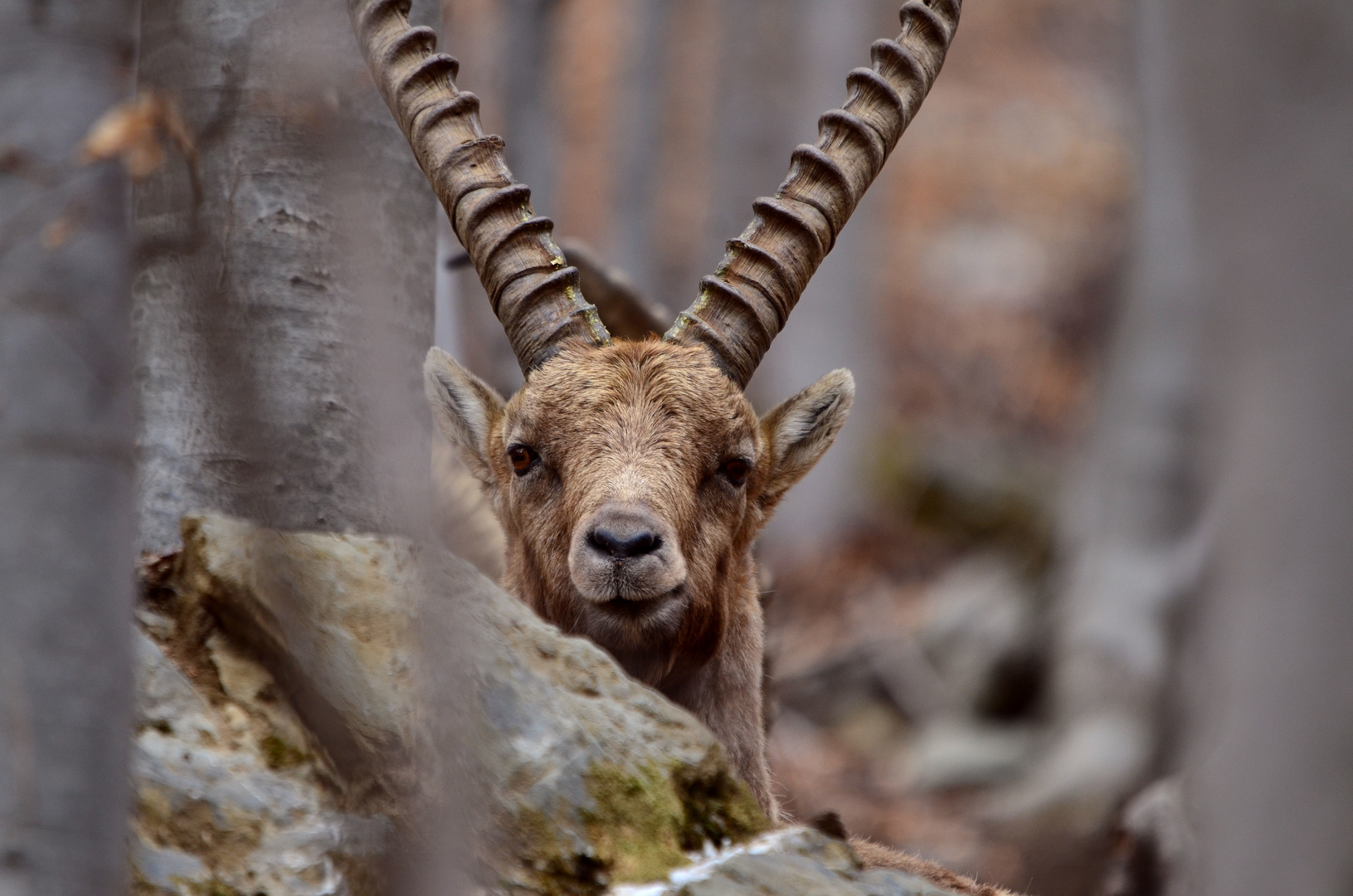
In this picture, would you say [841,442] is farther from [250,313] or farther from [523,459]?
[250,313]

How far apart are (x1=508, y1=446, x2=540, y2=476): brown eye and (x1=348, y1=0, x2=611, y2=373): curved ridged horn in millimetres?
403

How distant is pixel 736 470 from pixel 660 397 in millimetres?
459

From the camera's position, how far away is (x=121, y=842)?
2570mm

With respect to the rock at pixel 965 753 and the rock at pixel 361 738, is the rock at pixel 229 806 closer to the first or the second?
the rock at pixel 361 738

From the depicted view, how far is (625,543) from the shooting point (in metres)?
4.82

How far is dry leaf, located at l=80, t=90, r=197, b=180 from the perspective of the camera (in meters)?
2.45

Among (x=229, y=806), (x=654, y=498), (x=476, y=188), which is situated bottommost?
(x=229, y=806)

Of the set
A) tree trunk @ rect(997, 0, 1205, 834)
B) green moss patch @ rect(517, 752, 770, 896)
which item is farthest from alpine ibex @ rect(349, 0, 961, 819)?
tree trunk @ rect(997, 0, 1205, 834)

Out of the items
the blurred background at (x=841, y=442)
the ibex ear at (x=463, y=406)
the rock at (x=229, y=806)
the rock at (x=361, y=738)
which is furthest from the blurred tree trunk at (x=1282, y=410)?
the ibex ear at (x=463, y=406)

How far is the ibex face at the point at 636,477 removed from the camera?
16.2 feet

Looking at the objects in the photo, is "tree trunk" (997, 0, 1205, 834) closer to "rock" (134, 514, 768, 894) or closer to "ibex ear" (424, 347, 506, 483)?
"ibex ear" (424, 347, 506, 483)

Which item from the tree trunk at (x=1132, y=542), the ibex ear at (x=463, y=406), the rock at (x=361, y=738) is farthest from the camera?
the tree trunk at (x=1132, y=542)

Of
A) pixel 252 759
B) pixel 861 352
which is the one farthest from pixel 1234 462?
pixel 861 352

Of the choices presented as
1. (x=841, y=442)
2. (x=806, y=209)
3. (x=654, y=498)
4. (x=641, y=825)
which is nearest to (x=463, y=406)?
(x=654, y=498)
